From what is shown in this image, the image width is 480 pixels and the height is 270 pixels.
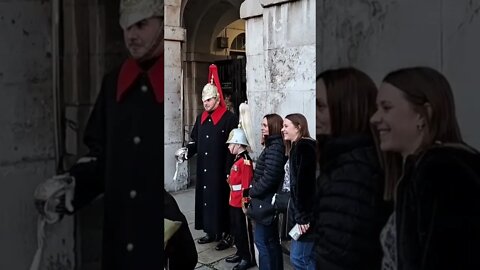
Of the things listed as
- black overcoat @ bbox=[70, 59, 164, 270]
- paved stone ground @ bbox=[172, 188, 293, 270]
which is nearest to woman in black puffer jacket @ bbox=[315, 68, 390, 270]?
black overcoat @ bbox=[70, 59, 164, 270]

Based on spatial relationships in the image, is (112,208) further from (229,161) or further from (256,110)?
(256,110)

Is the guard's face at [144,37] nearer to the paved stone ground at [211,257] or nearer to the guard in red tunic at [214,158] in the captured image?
the guard in red tunic at [214,158]

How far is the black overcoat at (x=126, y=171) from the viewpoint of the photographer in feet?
4.36

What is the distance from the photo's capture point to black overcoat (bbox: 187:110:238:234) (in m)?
3.79

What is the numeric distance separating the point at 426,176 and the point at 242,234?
8.88 ft

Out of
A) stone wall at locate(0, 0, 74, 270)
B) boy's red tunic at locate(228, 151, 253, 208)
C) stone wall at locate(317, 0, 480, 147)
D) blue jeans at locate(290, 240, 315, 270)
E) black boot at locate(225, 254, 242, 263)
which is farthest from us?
black boot at locate(225, 254, 242, 263)

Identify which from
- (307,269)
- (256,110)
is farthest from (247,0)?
(307,269)

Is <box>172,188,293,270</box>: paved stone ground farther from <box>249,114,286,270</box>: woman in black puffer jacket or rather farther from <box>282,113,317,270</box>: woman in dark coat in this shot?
<box>282,113,317,270</box>: woman in dark coat

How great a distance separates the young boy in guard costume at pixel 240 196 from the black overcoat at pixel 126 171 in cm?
202

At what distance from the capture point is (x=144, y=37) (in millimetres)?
1387

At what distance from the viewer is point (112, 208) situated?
4.49 feet

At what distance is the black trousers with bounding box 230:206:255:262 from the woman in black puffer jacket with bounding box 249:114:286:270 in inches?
16.2

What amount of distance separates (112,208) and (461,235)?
2.76ft

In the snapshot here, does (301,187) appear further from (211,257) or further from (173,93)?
(173,93)
